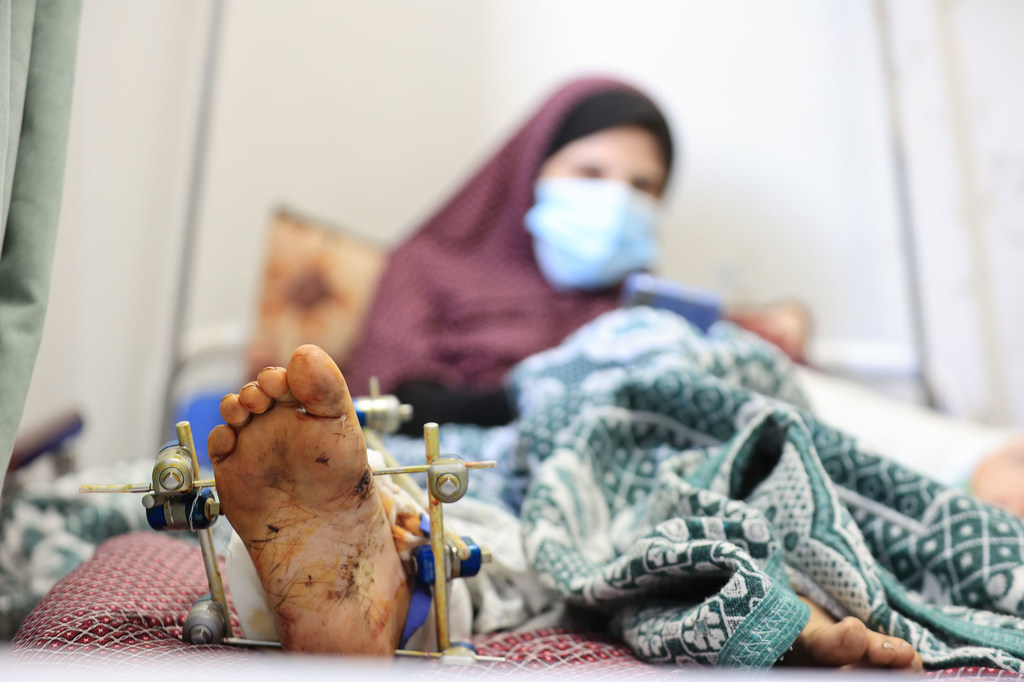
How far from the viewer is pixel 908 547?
700 mm

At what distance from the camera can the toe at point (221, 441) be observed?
19.6 inches

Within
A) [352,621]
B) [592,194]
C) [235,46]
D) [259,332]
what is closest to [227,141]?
[235,46]

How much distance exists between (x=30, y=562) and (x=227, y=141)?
1.23 metres

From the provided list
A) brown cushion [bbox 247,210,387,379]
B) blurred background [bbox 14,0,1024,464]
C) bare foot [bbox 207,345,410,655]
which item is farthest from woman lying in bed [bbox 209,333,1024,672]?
blurred background [bbox 14,0,1024,464]

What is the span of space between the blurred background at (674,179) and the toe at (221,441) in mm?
1149

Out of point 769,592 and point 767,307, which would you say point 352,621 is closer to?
point 769,592

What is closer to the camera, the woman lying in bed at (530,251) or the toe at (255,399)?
the toe at (255,399)

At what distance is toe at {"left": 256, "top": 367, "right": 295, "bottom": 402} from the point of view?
0.49 m

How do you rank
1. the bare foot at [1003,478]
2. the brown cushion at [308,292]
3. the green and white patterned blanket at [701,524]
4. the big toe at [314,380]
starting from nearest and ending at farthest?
the big toe at [314,380] → the green and white patterned blanket at [701,524] → the bare foot at [1003,478] → the brown cushion at [308,292]

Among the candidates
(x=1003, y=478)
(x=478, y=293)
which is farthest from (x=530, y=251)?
(x=1003, y=478)

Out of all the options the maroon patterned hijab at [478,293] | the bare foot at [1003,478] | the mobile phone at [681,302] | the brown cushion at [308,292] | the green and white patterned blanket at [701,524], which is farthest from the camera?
the brown cushion at [308,292]

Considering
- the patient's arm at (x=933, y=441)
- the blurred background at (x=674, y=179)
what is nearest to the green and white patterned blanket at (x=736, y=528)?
the patient's arm at (x=933, y=441)

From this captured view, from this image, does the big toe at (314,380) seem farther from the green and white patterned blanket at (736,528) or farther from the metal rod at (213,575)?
the green and white patterned blanket at (736,528)

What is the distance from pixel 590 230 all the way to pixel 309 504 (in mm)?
1019
